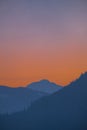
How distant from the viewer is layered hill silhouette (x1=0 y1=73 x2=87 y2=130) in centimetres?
1043

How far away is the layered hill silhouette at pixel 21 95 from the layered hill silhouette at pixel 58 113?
0.13 meters

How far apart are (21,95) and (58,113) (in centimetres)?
107

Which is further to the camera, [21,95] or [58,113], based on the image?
[21,95]

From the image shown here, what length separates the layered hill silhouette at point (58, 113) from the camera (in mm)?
10430

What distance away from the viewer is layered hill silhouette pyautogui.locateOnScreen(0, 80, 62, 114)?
10.5 metres

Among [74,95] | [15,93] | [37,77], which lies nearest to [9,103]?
[15,93]

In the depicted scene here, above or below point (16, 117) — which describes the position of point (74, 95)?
above

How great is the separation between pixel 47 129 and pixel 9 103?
3.87 ft

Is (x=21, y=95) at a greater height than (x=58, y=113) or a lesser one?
greater

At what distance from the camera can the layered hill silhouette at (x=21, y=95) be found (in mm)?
10477

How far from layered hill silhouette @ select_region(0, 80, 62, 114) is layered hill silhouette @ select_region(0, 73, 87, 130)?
5.1 inches

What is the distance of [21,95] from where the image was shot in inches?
422

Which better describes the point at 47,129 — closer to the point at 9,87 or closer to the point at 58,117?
the point at 58,117

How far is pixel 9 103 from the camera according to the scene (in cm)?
1060
